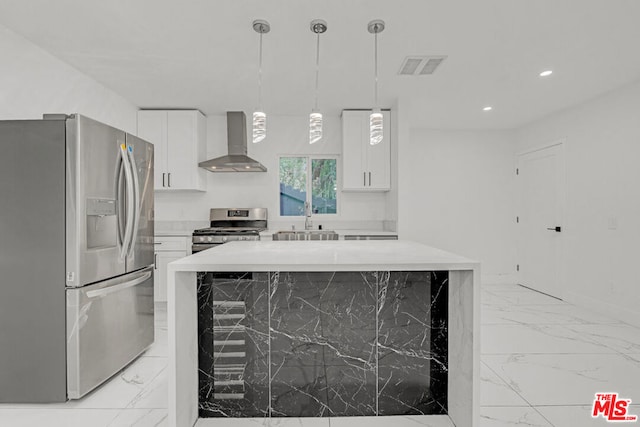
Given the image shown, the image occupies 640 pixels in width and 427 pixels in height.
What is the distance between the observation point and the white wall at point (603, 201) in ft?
12.0

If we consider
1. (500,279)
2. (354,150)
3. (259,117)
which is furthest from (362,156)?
(500,279)

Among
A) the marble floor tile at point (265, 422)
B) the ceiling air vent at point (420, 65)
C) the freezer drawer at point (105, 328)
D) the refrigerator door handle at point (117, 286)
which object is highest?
the ceiling air vent at point (420, 65)

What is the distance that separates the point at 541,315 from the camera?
13.1ft

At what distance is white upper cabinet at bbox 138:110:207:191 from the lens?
451 cm

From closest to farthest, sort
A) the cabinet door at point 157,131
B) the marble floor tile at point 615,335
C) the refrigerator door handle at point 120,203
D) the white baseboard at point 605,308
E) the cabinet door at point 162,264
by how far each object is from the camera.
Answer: the refrigerator door handle at point 120,203
the marble floor tile at point 615,335
the white baseboard at point 605,308
the cabinet door at point 162,264
the cabinet door at point 157,131

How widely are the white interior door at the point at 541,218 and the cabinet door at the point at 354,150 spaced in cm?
259

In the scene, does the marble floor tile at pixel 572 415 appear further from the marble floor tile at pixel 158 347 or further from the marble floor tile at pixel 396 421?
the marble floor tile at pixel 158 347

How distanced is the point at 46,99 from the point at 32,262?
5.33ft

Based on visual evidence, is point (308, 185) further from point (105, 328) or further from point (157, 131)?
point (105, 328)

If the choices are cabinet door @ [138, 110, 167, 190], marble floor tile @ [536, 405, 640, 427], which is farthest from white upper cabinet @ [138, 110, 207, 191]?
marble floor tile @ [536, 405, 640, 427]

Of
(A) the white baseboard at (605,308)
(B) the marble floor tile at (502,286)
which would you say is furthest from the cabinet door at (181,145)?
(A) the white baseboard at (605,308)

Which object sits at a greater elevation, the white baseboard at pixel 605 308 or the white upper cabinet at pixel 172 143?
the white upper cabinet at pixel 172 143

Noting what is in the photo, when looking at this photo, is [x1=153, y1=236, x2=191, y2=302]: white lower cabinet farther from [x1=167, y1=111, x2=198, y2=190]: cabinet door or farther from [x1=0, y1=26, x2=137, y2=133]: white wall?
[x1=0, y1=26, x2=137, y2=133]: white wall

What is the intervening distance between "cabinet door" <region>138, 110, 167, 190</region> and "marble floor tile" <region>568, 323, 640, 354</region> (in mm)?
4907
